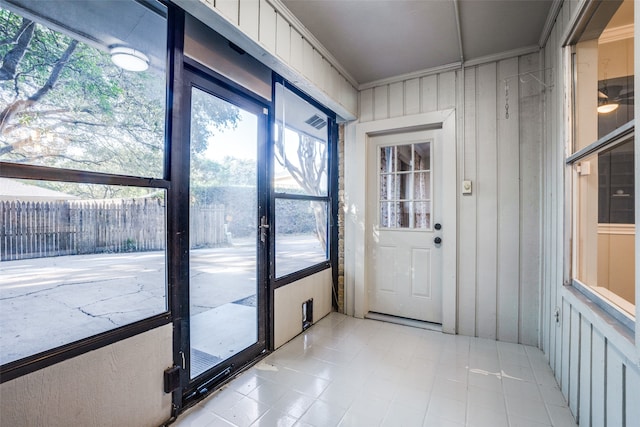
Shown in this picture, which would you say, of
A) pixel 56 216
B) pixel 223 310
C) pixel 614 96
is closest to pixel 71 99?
pixel 56 216

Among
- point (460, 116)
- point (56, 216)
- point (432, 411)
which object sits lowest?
point (432, 411)

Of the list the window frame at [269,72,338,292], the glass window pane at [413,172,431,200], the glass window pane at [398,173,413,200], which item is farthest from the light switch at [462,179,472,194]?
the window frame at [269,72,338,292]

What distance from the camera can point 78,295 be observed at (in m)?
1.33

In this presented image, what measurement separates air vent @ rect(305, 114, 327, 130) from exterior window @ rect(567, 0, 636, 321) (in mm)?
2129

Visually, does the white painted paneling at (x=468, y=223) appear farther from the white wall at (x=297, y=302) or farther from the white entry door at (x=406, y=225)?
the white wall at (x=297, y=302)

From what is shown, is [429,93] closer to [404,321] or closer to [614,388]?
[404,321]

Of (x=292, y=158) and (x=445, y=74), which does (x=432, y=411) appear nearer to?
(x=292, y=158)

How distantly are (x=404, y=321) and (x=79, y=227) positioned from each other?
2.92 metres

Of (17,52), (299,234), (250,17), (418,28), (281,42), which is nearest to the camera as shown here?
(17,52)

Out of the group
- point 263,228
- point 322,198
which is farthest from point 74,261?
point 322,198

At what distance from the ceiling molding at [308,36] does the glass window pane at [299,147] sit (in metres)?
0.44

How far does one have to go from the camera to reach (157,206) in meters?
1.64

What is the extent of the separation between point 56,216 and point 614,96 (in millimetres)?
2896

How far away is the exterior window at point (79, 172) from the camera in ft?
3.76
